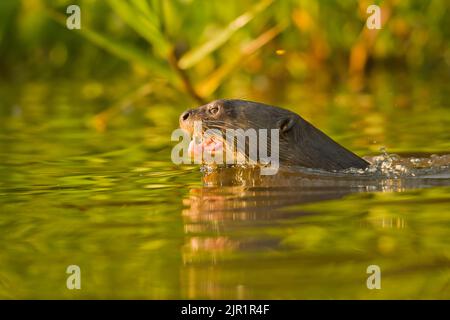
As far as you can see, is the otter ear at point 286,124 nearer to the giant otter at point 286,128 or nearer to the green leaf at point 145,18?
the giant otter at point 286,128

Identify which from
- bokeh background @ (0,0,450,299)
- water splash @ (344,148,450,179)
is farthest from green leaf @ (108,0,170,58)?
water splash @ (344,148,450,179)

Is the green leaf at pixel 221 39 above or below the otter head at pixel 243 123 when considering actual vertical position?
above

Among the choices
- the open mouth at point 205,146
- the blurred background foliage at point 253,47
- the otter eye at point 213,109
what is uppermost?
the blurred background foliage at point 253,47

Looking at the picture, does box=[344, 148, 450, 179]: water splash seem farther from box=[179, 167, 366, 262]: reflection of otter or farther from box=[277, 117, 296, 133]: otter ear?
box=[277, 117, 296, 133]: otter ear

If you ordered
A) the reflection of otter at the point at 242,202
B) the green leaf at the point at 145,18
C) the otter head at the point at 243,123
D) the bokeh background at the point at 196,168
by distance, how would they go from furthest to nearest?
the green leaf at the point at 145,18, the otter head at the point at 243,123, the reflection of otter at the point at 242,202, the bokeh background at the point at 196,168

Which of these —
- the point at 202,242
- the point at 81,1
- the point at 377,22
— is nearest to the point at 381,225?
the point at 202,242

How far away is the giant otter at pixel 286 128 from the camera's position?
623cm

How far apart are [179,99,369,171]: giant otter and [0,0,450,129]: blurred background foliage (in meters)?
1.83

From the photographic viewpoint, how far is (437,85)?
11.7 m

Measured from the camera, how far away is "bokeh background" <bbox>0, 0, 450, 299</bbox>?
12.2 ft

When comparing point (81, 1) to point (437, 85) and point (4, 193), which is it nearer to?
point (437, 85)

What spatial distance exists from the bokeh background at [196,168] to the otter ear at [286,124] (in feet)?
1.84

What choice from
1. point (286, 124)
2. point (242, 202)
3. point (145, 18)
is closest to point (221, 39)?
point (145, 18)

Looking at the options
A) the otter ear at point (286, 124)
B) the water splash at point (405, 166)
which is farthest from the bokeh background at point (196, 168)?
the otter ear at point (286, 124)
